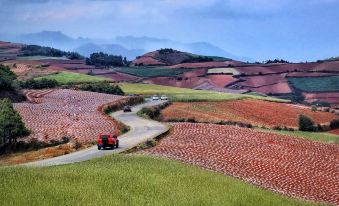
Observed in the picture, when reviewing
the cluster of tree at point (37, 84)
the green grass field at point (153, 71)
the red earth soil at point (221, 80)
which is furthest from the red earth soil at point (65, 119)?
the green grass field at point (153, 71)

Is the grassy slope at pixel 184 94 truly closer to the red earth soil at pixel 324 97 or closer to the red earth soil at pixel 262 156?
the red earth soil at pixel 324 97

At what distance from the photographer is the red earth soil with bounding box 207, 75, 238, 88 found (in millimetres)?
167375

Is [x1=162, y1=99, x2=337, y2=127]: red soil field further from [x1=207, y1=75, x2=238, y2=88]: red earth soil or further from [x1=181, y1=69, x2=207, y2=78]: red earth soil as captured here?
[x1=181, y1=69, x2=207, y2=78]: red earth soil

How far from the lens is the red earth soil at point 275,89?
161 m

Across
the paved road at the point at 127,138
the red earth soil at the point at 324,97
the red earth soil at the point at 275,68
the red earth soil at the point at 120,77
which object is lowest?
the red earth soil at the point at 324,97

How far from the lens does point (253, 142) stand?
52.1 meters

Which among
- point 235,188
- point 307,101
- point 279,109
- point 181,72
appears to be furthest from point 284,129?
point 181,72

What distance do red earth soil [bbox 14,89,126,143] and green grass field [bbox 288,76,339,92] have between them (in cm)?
8558

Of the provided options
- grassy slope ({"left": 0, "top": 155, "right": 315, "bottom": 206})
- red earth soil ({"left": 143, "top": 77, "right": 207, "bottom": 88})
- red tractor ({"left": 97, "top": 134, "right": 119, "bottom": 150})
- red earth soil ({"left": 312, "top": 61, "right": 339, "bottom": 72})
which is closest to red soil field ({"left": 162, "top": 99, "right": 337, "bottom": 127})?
red tractor ({"left": 97, "top": 134, "right": 119, "bottom": 150})

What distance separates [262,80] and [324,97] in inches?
1016

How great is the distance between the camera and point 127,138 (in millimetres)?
52312

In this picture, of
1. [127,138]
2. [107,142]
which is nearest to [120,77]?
[127,138]

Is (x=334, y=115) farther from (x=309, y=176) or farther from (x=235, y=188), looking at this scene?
(x=235, y=188)

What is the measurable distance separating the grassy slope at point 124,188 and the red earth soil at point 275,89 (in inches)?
5193
